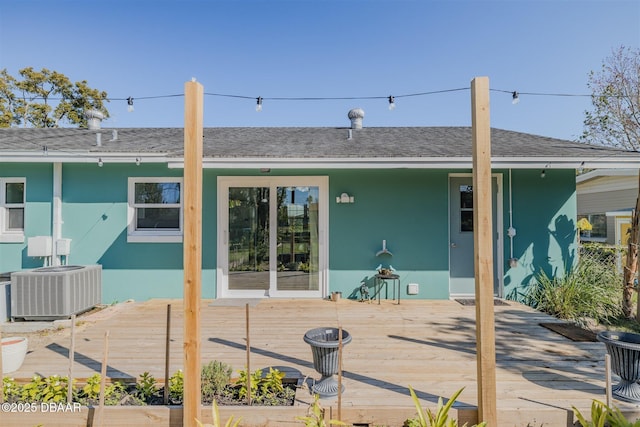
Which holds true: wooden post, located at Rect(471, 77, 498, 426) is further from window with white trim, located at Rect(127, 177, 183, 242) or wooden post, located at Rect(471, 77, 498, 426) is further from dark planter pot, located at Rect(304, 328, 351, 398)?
window with white trim, located at Rect(127, 177, 183, 242)

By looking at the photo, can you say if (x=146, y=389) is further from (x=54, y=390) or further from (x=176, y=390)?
(x=54, y=390)

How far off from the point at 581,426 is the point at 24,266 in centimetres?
832

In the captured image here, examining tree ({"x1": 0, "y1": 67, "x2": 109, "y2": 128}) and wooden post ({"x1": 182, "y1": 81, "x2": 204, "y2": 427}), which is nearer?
wooden post ({"x1": 182, "y1": 81, "x2": 204, "y2": 427})

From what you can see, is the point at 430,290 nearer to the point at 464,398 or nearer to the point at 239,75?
the point at 464,398

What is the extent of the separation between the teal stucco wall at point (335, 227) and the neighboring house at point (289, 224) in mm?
19

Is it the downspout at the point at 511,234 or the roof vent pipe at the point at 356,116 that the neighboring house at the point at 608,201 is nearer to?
the downspout at the point at 511,234

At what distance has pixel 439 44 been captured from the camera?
8094 millimetres

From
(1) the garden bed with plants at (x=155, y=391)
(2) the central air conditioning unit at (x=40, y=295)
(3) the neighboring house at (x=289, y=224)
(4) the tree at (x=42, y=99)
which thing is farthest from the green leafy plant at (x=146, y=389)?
(4) the tree at (x=42, y=99)

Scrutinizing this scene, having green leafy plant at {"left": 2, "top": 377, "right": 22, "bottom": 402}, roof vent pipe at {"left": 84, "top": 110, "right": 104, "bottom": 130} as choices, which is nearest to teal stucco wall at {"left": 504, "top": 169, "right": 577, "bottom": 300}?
green leafy plant at {"left": 2, "top": 377, "right": 22, "bottom": 402}

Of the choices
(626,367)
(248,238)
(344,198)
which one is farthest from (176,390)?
(344,198)

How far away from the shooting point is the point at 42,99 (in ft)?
62.9

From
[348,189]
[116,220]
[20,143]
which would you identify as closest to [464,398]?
[348,189]

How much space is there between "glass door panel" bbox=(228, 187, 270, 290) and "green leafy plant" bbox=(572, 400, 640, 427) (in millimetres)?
4760

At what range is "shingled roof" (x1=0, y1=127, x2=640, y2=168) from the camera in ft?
17.0
